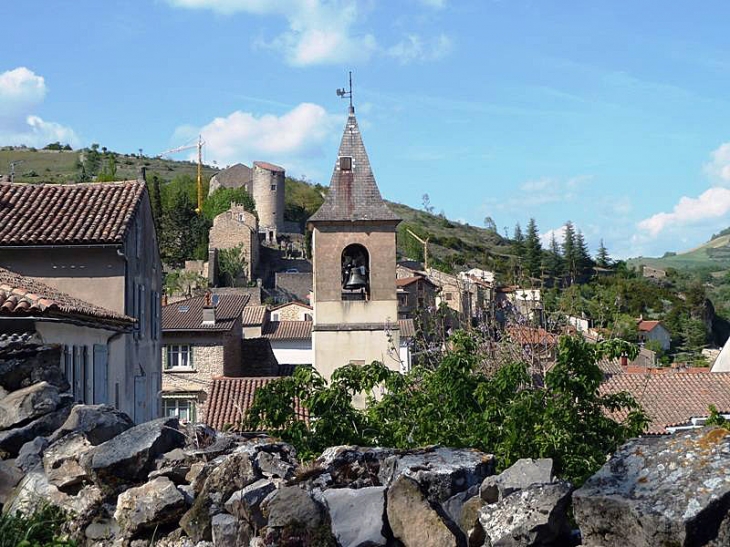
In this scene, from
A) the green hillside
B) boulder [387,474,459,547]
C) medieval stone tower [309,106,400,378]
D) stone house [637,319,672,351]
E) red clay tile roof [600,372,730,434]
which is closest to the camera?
boulder [387,474,459,547]

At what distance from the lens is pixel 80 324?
15469 millimetres

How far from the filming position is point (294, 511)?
5344mm

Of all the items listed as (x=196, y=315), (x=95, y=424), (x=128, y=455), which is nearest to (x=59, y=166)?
(x=196, y=315)

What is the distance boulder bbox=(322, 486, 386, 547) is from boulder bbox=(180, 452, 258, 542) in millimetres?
589

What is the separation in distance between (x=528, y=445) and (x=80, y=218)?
16098mm

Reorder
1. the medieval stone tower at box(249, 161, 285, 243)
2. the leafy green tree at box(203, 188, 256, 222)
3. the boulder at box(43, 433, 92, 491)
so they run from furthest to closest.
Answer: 1. the medieval stone tower at box(249, 161, 285, 243)
2. the leafy green tree at box(203, 188, 256, 222)
3. the boulder at box(43, 433, 92, 491)

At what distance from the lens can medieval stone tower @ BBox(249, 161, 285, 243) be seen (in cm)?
14712

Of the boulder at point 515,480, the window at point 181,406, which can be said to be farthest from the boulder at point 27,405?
the window at point 181,406

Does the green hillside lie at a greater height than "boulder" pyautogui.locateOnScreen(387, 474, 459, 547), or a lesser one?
greater

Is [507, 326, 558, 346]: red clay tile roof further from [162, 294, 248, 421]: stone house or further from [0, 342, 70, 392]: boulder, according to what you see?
[162, 294, 248, 421]: stone house

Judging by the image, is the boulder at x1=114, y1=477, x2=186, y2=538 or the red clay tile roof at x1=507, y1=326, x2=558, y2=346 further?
the red clay tile roof at x1=507, y1=326, x2=558, y2=346

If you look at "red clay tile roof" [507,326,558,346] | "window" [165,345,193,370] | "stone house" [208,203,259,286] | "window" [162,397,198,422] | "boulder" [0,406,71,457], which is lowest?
"window" [162,397,198,422]

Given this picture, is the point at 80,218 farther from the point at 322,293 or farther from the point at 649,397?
the point at 649,397

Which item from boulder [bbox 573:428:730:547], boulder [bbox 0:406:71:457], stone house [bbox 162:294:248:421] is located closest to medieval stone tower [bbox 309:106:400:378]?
stone house [bbox 162:294:248:421]
